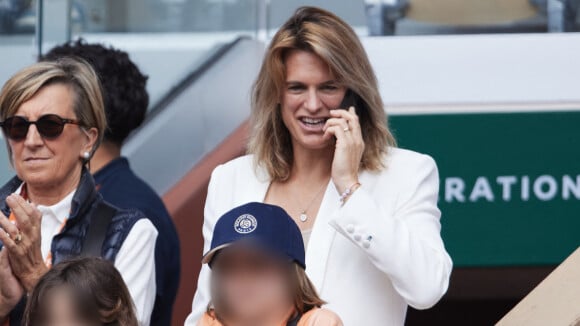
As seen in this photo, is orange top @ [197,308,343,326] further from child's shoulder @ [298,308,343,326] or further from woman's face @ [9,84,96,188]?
woman's face @ [9,84,96,188]

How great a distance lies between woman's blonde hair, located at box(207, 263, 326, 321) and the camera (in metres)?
3.07

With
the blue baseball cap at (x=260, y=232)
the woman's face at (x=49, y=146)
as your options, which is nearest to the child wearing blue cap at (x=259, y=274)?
the blue baseball cap at (x=260, y=232)

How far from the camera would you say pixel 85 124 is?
3.73 m

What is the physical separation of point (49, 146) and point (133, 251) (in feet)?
1.27

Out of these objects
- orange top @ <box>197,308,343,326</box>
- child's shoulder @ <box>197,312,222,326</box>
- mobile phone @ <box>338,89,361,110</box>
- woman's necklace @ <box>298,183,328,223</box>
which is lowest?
child's shoulder @ <box>197,312,222,326</box>

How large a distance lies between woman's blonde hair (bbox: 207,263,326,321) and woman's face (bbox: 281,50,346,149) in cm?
56

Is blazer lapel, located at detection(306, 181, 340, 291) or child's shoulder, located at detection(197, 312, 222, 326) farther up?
blazer lapel, located at detection(306, 181, 340, 291)

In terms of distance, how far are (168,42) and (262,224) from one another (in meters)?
3.35

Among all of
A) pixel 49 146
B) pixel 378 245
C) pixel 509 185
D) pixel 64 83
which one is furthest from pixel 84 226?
pixel 509 185

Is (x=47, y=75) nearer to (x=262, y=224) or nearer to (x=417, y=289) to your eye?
(x=262, y=224)

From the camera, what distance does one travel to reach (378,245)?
10.7 feet

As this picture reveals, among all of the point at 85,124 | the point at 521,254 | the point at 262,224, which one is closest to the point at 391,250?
the point at 262,224

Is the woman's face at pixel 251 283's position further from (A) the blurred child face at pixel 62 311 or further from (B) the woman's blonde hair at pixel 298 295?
(A) the blurred child face at pixel 62 311

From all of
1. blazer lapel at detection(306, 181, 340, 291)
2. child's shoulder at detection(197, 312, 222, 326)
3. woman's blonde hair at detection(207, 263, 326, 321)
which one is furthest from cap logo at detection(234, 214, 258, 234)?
blazer lapel at detection(306, 181, 340, 291)
